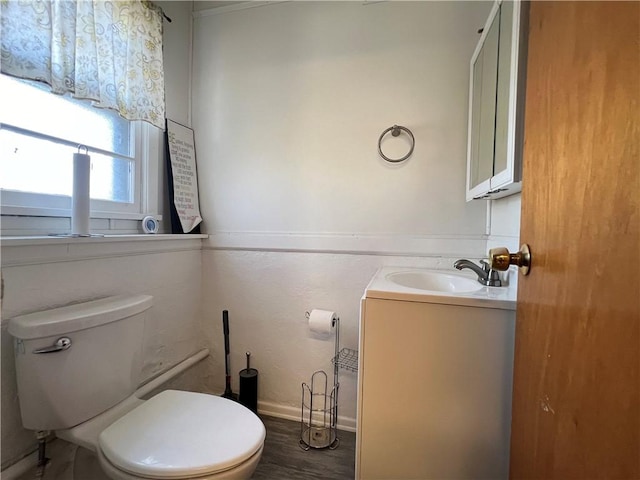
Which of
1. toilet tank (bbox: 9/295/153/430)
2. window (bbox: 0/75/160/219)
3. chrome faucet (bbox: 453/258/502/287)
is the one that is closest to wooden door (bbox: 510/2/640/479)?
chrome faucet (bbox: 453/258/502/287)

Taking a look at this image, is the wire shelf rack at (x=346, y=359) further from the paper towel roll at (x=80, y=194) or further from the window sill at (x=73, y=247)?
the paper towel roll at (x=80, y=194)

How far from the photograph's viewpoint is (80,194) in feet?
3.74

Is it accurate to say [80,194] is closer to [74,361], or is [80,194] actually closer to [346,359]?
[74,361]

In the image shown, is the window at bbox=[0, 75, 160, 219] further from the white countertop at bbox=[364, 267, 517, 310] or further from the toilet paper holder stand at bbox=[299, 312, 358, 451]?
the white countertop at bbox=[364, 267, 517, 310]

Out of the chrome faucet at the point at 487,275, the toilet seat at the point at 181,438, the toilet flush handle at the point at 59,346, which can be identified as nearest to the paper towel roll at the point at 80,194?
the toilet flush handle at the point at 59,346

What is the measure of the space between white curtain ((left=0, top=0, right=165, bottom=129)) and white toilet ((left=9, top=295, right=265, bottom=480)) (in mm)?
Result: 829

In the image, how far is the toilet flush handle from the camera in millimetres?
918

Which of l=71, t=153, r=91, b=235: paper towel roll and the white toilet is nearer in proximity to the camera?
the white toilet

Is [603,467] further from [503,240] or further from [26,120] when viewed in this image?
[26,120]

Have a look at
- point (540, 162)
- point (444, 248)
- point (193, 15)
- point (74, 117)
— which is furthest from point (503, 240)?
point (193, 15)

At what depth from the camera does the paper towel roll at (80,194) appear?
113 cm

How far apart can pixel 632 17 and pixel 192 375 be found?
6.83 ft

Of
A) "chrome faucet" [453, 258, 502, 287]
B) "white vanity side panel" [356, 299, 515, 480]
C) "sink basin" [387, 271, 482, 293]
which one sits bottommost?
"white vanity side panel" [356, 299, 515, 480]

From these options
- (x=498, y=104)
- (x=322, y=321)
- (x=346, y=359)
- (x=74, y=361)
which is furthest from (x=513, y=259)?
(x=74, y=361)
